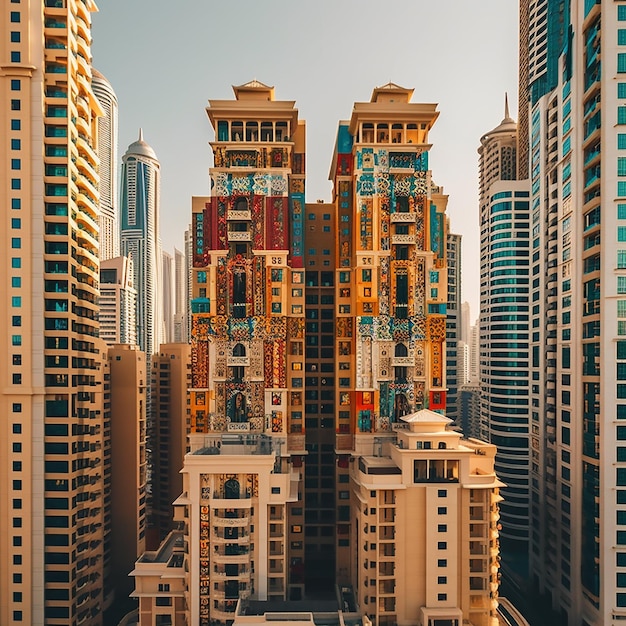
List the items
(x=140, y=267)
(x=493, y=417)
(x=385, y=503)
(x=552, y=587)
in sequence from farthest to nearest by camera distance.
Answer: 1. (x=140, y=267)
2. (x=493, y=417)
3. (x=552, y=587)
4. (x=385, y=503)

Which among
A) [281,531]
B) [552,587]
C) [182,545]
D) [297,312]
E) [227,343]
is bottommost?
[552,587]

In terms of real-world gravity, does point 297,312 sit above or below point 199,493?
above

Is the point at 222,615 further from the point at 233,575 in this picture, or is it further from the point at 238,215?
the point at 238,215

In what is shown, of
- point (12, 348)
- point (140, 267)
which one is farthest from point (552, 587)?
point (140, 267)

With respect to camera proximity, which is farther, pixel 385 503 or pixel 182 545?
pixel 182 545

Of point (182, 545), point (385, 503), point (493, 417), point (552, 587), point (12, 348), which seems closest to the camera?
point (385, 503)

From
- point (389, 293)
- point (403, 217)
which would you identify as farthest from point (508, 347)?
point (403, 217)

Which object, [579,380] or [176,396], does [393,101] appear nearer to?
[579,380]

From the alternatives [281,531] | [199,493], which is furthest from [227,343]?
[281,531]
